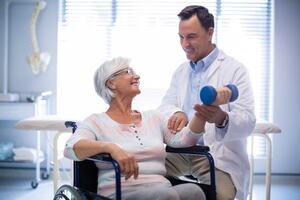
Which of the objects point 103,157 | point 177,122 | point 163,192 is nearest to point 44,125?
point 177,122

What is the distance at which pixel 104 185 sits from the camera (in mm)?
1636

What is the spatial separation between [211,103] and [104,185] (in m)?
0.57

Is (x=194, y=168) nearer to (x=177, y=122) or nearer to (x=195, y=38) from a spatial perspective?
(x=177, y=122)

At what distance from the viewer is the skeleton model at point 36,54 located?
3.84 meters

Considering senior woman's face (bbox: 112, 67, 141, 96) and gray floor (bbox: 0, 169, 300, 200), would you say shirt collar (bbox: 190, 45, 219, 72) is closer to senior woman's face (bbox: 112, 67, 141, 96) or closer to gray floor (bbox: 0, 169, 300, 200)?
senior woman's face (bbox: 112, 67, 141, 96)

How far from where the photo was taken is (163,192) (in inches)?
57.2

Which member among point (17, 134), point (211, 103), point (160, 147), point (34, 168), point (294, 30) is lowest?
point (34, 168)

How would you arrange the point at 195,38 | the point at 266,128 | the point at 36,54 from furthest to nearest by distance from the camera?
the point at 36,54, the point at 266,128, the point at 195,38

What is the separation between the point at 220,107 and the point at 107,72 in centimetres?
53

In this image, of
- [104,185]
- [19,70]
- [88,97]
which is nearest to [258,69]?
[88,97]

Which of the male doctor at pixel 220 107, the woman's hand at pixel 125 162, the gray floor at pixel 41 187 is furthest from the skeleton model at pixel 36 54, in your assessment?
the woman's hand at pixel 125 162

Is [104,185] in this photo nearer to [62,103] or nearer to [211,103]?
[211,103]

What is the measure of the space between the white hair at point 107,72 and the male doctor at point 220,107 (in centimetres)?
32

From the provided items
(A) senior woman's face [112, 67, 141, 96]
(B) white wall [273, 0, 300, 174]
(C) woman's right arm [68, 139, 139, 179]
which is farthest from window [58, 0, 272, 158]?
(C) woman's right arm [68, 139, 139, 179]
